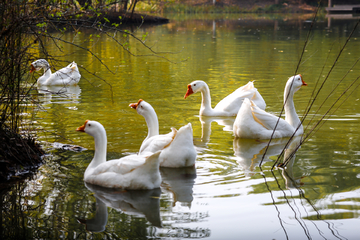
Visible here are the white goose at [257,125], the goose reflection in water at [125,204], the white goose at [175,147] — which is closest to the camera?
the goose reflection in water at [125,204]

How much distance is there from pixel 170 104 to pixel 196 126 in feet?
5.76

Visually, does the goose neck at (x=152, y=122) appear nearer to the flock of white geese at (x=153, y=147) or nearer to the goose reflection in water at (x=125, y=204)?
the flock of white geese at (x=153, y=147)

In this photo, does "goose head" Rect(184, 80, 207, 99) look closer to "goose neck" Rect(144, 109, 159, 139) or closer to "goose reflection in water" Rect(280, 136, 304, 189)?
"goose neck" Rect(144, 109, 159, 139)

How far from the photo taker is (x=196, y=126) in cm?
912

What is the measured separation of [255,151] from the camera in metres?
7.35

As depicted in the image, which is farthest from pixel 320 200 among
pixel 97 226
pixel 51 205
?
pixel 51 205

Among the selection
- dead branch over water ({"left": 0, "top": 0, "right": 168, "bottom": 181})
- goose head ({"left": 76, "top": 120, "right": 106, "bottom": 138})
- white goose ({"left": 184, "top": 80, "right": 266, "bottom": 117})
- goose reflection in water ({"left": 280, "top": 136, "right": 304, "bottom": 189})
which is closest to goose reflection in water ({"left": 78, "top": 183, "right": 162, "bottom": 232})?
goose head ({"left": 76, "top": 120, "right": 106, "bottom": 138})

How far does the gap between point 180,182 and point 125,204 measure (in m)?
0.96

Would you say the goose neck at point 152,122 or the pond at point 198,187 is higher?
the goose neck at point 152,122

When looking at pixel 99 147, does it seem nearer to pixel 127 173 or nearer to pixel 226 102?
pixel 127 173

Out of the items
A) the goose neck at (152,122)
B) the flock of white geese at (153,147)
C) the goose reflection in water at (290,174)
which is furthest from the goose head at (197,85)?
the goose reflection in water at (290,174)

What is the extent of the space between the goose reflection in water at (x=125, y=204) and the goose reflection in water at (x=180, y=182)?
0.21m

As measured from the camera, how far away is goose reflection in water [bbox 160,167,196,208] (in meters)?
5.29

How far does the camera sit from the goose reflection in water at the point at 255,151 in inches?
257
